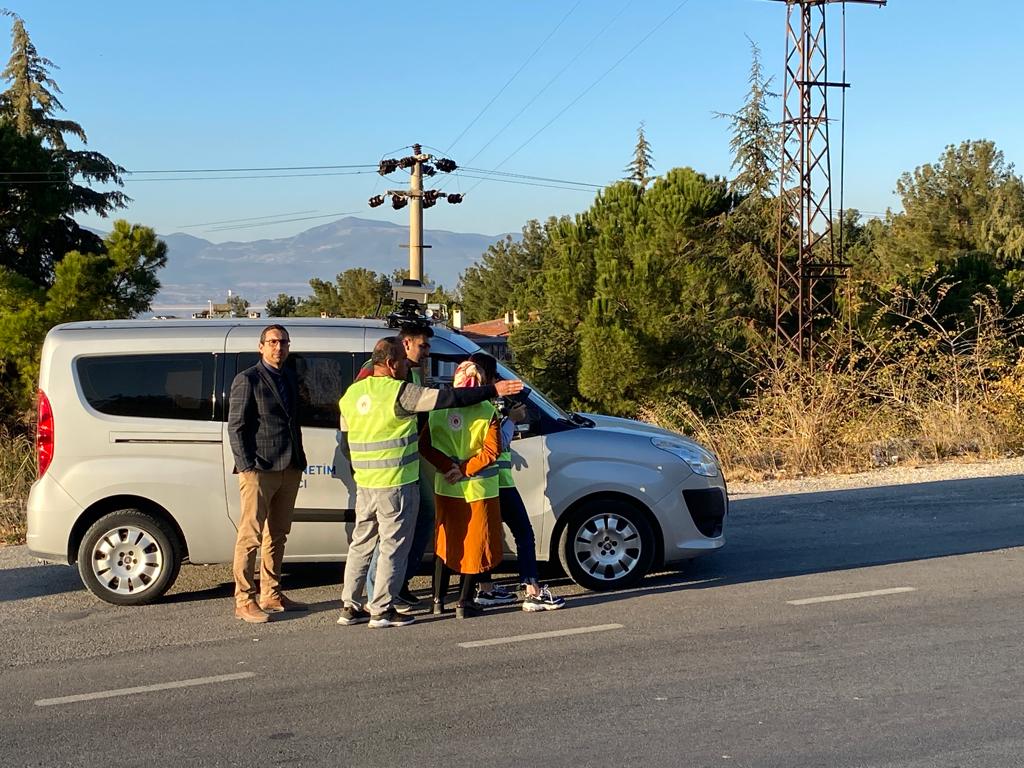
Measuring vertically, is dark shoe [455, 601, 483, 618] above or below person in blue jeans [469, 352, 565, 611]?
below

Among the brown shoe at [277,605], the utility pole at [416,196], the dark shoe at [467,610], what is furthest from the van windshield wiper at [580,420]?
the utility pole at [416,196]

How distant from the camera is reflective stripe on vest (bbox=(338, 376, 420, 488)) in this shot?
6.73m

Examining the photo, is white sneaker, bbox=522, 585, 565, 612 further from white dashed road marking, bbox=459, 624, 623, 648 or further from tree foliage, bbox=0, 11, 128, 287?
tree foliage, bbox=0, 11, 128, 287

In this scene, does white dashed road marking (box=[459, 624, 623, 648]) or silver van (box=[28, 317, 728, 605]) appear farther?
silver van (box=[28, 317, 728, 605])

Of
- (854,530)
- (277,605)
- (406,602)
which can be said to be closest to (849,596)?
(854,530)

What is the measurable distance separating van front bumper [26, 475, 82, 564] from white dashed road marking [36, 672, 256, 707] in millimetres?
1996

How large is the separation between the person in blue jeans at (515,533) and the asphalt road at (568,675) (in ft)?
0.45

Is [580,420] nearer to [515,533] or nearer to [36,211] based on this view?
[515,533]

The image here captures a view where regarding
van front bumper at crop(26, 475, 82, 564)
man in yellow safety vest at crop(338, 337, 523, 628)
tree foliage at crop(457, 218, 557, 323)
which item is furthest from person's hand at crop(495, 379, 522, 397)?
tree foliage at crop(457, 218, 557, 323)

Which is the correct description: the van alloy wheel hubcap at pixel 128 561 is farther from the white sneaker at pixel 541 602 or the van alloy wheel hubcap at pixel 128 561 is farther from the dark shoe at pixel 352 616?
the white sneaker at pixel 541 602

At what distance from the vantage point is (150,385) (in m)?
7.58

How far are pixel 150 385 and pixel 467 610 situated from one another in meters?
2.62

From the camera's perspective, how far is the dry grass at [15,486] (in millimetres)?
10648

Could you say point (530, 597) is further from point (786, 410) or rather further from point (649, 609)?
point (786, 410)
